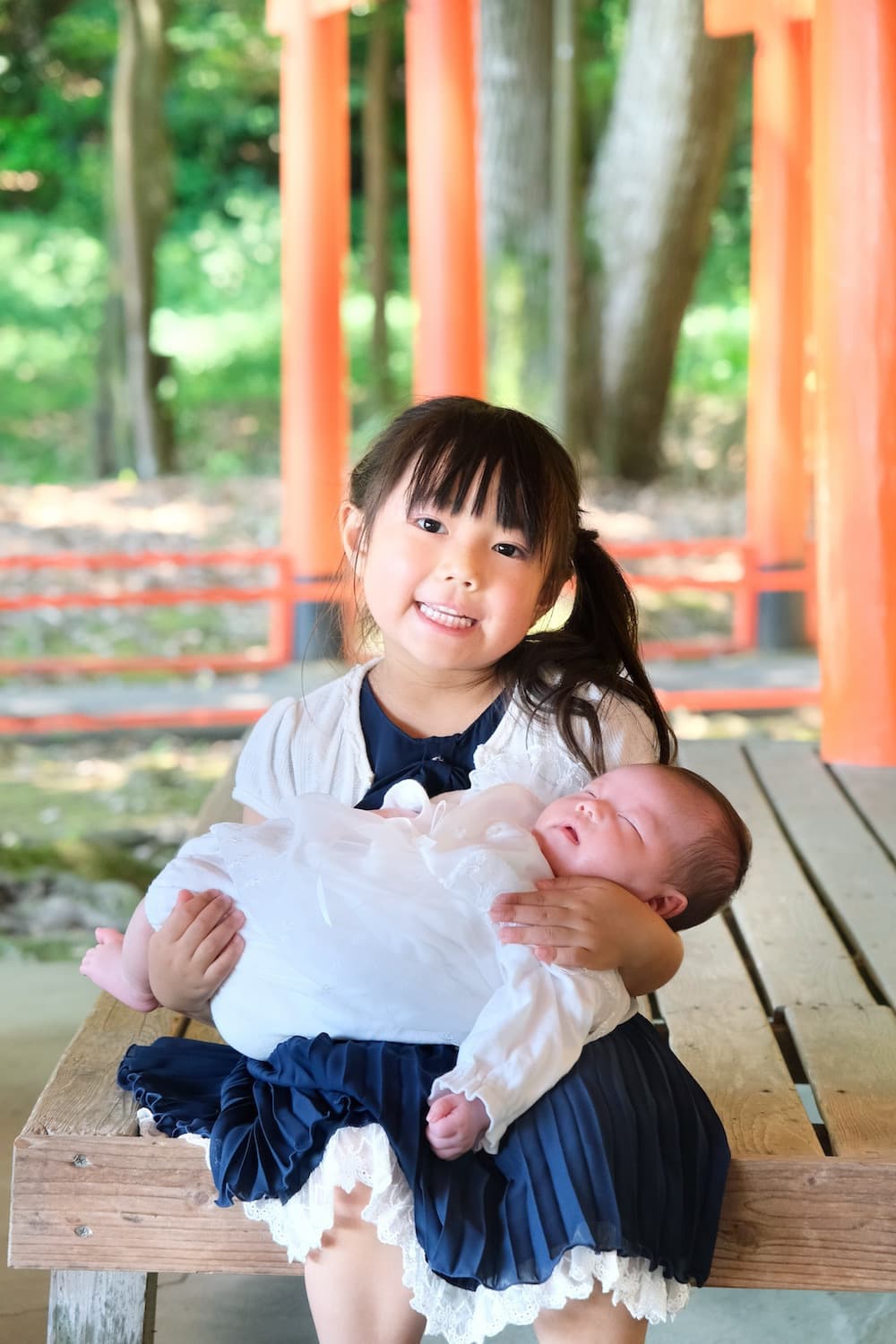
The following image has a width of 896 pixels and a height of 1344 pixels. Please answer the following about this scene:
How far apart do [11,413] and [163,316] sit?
1902 millimetres

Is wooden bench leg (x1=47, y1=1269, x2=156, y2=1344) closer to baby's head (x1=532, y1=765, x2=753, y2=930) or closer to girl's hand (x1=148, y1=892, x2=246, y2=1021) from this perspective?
girl's hand (x1=148, y1=892, x2=246, y2=1021)

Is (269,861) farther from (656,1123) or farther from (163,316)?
(163,316)

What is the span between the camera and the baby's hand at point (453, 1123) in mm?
1498

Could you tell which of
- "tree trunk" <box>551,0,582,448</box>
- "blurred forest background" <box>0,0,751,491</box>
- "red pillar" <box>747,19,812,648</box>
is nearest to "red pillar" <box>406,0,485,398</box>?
"red pillar" <box>747,19,812,648</box>

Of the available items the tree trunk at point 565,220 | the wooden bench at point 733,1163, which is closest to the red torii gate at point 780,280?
the tree trunk at point 565,220

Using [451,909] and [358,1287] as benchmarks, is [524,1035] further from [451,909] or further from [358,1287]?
[358,1287]

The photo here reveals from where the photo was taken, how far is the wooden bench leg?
1817 mm

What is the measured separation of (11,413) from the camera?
1452cm

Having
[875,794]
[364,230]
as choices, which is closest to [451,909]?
[875,794]

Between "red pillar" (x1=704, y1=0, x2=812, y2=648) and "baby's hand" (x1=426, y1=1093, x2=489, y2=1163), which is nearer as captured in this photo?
"baby's hand" (x1=426, y1=1093, x2=489, y2=1163)

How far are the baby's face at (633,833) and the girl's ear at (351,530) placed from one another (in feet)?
1.56

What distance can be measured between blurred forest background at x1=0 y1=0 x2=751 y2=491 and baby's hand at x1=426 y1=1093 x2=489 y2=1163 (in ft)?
21.1

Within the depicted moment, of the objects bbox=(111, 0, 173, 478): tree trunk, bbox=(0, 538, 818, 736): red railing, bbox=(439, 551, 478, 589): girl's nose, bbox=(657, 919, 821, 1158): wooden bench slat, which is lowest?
bbox=(0, 538, 818, 736): red railing

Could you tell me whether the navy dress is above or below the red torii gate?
below
